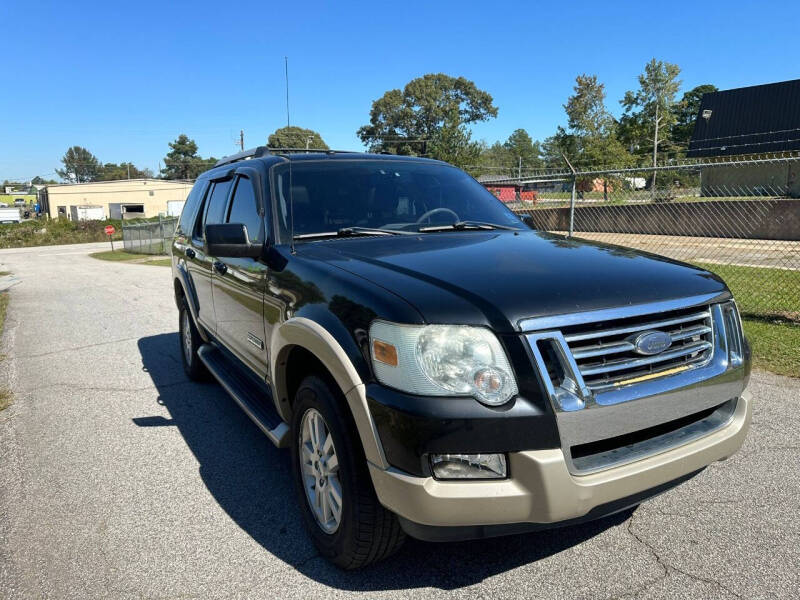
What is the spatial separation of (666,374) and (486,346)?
0.82m

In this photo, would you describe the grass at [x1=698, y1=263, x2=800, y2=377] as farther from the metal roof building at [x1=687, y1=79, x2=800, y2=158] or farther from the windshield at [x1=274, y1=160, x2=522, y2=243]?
the metal roof building at [x1=687, y1=79, x2=800, y2=158]

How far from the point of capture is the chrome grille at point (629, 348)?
2.17 metres

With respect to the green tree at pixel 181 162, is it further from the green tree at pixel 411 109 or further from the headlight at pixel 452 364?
the headlight at pixel 452 364

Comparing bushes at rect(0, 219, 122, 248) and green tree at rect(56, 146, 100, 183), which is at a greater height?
green tree at rect(56, 146, 100, 183)

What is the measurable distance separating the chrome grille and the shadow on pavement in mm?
1033

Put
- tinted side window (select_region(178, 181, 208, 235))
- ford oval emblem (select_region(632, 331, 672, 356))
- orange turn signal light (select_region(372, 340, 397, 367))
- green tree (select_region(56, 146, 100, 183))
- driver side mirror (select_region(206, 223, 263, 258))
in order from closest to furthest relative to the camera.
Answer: orange turn signal light (select_region(372, 340, 397, 367)), ford oval emblem (select_region(632, 331, 672, 356)), driver side mirror (select_region(206, 223, 263, 258)), tinted side window (select_region(178, 181, 208, 235)), green tree (select_region(56, 146, 100, 183))

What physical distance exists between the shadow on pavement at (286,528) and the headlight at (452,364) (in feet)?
3.36

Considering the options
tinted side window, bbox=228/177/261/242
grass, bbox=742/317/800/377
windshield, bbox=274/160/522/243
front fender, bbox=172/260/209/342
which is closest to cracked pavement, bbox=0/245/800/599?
grass, bbox=742/317/800/377

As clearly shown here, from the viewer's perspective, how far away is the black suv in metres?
2.07

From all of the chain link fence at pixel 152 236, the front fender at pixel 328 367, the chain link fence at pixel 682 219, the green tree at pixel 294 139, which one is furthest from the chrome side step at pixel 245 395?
the green tree at pixel 294 139

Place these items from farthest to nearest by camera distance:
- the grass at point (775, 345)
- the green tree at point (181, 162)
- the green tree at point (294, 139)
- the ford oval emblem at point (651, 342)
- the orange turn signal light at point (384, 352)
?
the green tree at point (181, 162) → the green tree at point (294, 139) → the grass at point (775, 345) → the ford oval emblem at point (651, 342) → the orange turn signal light at point (384, 352)

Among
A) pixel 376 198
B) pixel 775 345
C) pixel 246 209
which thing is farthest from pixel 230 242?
pixel 775 345

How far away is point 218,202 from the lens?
463 centimetres

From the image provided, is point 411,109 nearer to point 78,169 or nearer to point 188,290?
point 188,290
